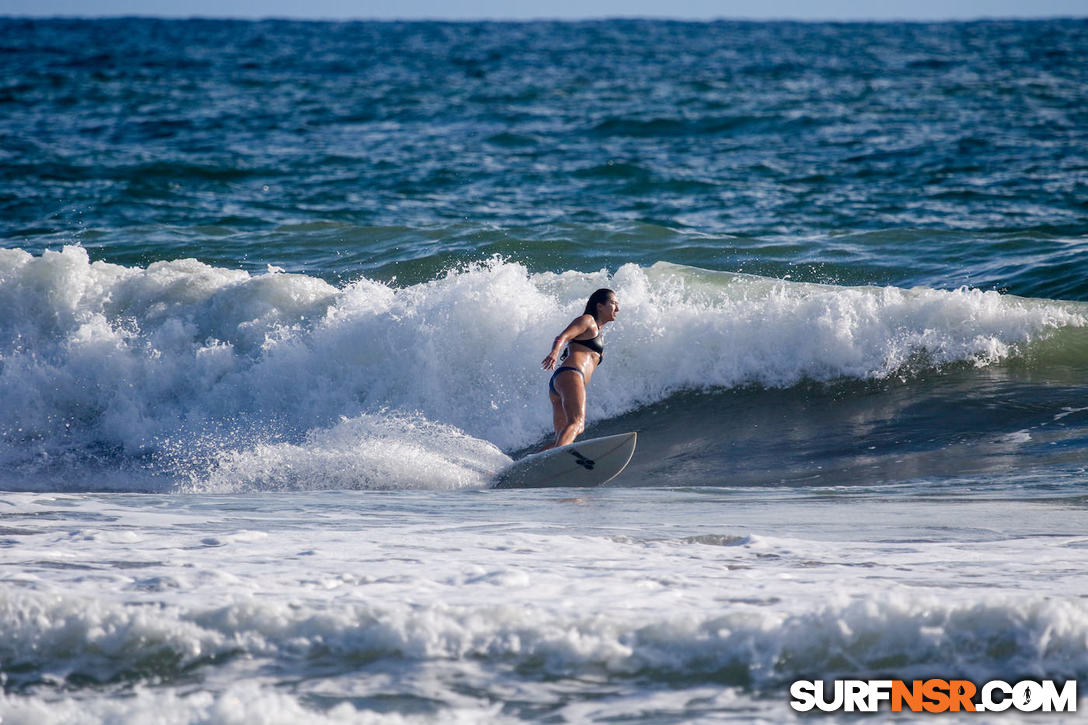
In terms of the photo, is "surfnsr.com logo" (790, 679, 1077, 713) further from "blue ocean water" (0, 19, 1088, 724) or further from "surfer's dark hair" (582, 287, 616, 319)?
"surfer's dark hair" (582, 287, 616, 319)

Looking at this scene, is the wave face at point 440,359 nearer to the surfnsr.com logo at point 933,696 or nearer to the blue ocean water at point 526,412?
the blue ocean water at point 526,412

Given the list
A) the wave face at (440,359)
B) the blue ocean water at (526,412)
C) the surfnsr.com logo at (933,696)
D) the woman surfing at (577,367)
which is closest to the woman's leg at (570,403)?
the woman surfing at (577,367)

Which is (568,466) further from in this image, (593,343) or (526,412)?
(526,412)

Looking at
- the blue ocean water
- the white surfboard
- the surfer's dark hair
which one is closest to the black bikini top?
the surfer's dark hair

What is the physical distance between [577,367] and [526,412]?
1534 mm

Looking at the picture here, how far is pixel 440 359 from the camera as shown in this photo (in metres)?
9.98

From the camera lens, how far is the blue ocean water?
13.0ft

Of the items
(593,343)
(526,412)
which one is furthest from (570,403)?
(526,412)

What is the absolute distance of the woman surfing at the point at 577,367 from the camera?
808 centimetres

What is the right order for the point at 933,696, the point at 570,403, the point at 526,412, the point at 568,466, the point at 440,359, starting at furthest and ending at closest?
the point at 440,359
the point at 526,412
the point at 570,403
the point at 568,466
the point at 933,696

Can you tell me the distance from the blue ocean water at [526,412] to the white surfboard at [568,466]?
1.05 feet

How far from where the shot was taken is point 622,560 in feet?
16.6

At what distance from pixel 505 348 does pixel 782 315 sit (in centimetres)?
266

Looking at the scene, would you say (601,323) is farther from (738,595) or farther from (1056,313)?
(1056,313)
